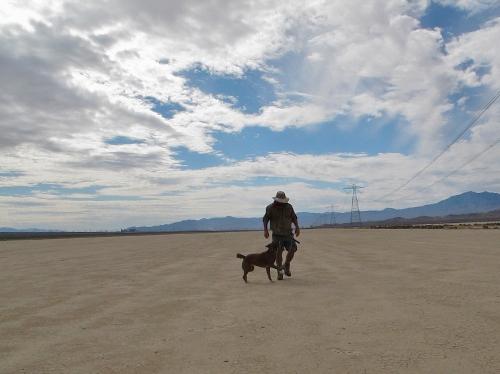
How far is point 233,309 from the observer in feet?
22.7

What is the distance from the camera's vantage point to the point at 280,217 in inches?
420

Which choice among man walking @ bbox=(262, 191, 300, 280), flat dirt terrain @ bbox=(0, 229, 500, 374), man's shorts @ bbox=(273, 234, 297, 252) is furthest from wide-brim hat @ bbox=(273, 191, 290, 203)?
flat dirt terrain @ bbox=(0, 229, 500, 374)

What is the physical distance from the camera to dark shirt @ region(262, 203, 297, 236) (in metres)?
10.6

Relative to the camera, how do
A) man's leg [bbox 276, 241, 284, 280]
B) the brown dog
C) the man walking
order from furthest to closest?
the man walking < man's leg [bbox 276, 241, 284, 280] < the brown dog

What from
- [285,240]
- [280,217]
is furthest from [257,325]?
[280,217]

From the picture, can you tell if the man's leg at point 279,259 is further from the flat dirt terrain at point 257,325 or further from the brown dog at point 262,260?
the flat dirt terrain at point 257,325

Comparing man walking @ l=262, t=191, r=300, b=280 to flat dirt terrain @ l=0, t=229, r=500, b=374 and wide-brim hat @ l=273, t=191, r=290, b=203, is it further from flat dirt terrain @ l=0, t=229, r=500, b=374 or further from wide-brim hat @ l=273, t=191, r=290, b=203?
flat dirt terrain @ l=0, t=229, r=500, b=374

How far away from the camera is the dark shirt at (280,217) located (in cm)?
1058

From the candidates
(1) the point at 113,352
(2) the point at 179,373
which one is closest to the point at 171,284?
(1) the point at 113,352

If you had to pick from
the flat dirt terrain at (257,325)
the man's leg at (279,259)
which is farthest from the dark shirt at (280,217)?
the flat dirt terrain at (257,325)

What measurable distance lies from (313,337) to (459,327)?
1.75 m

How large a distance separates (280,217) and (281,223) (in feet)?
0.49

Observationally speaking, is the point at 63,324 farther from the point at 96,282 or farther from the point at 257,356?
the point at 96,282

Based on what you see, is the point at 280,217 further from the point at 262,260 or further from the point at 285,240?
the point at 262,260
